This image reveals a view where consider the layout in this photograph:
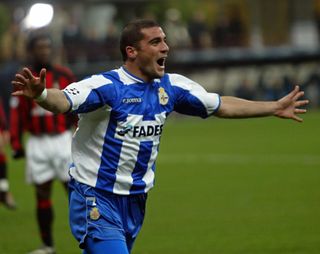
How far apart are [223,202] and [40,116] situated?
4624mm

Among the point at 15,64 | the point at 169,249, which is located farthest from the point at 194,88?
the point at 15,64

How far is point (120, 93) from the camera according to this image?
25.2ft

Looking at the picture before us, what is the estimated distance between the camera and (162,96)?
7922 mm

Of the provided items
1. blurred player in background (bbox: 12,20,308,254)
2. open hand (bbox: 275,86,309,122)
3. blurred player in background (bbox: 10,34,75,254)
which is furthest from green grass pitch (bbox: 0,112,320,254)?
blurred player in background (bbox: 12,20,308,254)

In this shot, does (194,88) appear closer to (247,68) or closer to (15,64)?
(15,64)

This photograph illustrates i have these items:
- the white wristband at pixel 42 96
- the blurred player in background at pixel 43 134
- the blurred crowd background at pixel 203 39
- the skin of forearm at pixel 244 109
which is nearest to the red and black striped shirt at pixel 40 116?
the blurred player in background at pixel 43 134

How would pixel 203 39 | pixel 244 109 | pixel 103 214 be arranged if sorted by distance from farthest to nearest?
1. pixel 203 39
2. pixel 244 109
3. pixel 103 214

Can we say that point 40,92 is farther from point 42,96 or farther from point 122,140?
point 122,140

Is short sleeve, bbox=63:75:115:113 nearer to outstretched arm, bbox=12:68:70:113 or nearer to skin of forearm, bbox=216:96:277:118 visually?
outstretched arm, bbox=12:68:70:113

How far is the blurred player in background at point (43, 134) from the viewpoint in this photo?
1184cm

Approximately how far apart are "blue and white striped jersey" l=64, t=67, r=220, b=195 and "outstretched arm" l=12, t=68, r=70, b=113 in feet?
1.07

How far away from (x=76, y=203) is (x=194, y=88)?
1285mm

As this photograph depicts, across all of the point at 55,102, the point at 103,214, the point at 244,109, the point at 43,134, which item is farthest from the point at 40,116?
the point at 55,102

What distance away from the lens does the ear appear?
25.8ft
